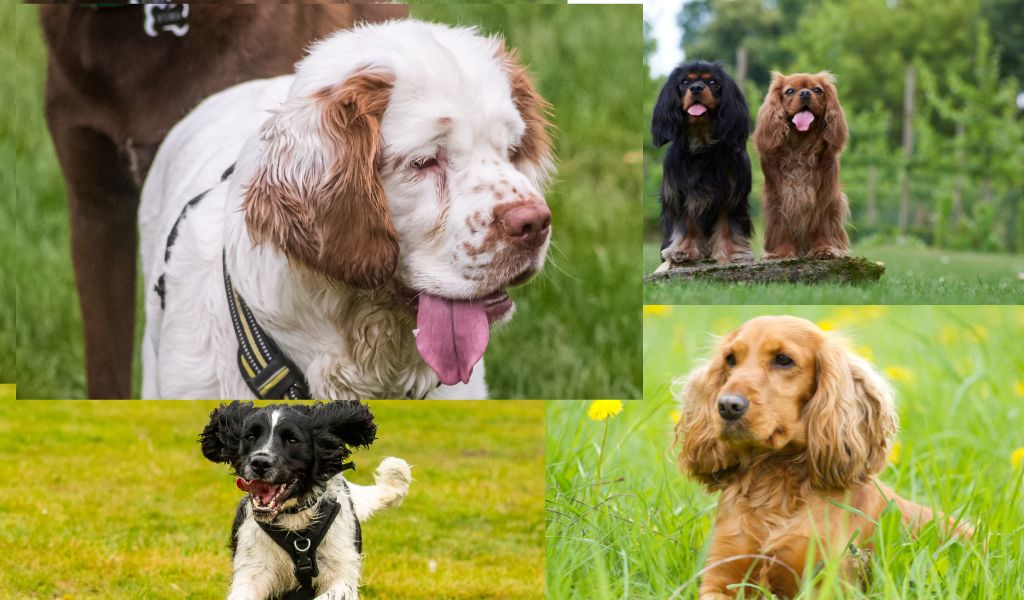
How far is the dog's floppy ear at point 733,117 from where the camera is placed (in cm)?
388

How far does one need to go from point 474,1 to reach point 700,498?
1903 millimetres

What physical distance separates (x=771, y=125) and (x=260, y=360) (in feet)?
6.04

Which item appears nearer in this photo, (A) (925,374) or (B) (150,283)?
(B) (150,283)

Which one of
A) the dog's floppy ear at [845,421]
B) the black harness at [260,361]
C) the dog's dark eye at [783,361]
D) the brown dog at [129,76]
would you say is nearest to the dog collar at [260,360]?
the black harness at [260,361]

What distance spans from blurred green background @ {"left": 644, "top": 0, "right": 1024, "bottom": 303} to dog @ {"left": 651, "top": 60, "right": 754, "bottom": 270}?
7 cm

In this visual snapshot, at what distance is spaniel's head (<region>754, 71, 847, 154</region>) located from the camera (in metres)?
3.86

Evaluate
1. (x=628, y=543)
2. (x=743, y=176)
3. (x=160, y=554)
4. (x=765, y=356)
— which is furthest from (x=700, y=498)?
(x=160, y=554)

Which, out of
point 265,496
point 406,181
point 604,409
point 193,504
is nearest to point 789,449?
point 604,409

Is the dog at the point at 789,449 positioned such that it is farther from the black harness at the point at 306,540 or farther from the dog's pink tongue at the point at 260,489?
the dog's pink tongue at the point at 260,489

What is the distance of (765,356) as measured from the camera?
318cm

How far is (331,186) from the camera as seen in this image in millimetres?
3355

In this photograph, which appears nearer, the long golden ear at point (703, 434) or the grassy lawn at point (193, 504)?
the long golden ear at point (703, 434)

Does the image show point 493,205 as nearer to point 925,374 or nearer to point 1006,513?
point 1006,513

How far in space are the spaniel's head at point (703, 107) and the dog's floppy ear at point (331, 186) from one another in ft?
3.55
